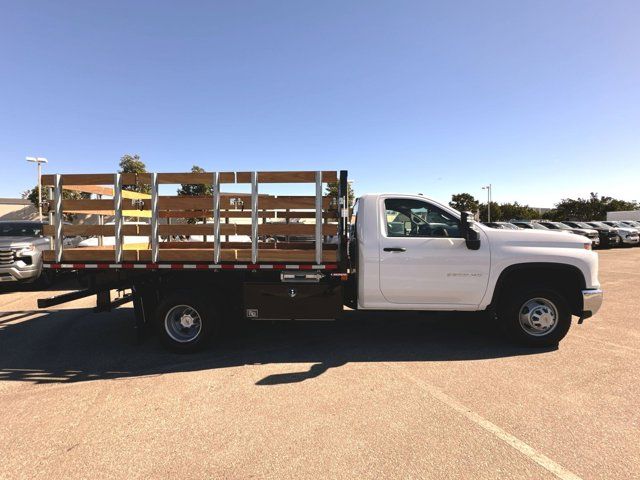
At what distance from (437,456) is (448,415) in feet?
1.95

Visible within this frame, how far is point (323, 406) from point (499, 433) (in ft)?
4.79

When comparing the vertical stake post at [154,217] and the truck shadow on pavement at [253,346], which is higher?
the vertical stake post at [154,217]

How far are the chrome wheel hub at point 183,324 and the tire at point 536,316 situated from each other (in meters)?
4.03

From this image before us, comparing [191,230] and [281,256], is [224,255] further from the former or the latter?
[281,256]

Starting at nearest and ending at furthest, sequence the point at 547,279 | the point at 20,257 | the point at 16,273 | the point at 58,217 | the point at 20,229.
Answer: the point at 58,217
the point at 547,279
the point at 16,273
the point at 20,257
the point at 20,229

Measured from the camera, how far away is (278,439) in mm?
2748

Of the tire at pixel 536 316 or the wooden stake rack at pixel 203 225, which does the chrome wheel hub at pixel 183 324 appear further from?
the tire at pixel 536 316

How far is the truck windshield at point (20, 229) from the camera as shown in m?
8.99

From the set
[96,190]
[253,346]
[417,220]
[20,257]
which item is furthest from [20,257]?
[417,220]

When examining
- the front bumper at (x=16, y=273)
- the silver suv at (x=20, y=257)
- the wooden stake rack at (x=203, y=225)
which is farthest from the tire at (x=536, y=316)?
the front bumper at (x=16, y=273)

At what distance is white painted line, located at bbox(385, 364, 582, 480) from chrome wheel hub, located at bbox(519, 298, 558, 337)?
188 centimetres

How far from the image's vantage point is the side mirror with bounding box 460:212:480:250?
4336mm

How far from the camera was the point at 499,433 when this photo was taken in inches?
110

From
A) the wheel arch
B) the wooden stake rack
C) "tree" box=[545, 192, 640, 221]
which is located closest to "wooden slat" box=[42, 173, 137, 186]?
the wooden stake rack
